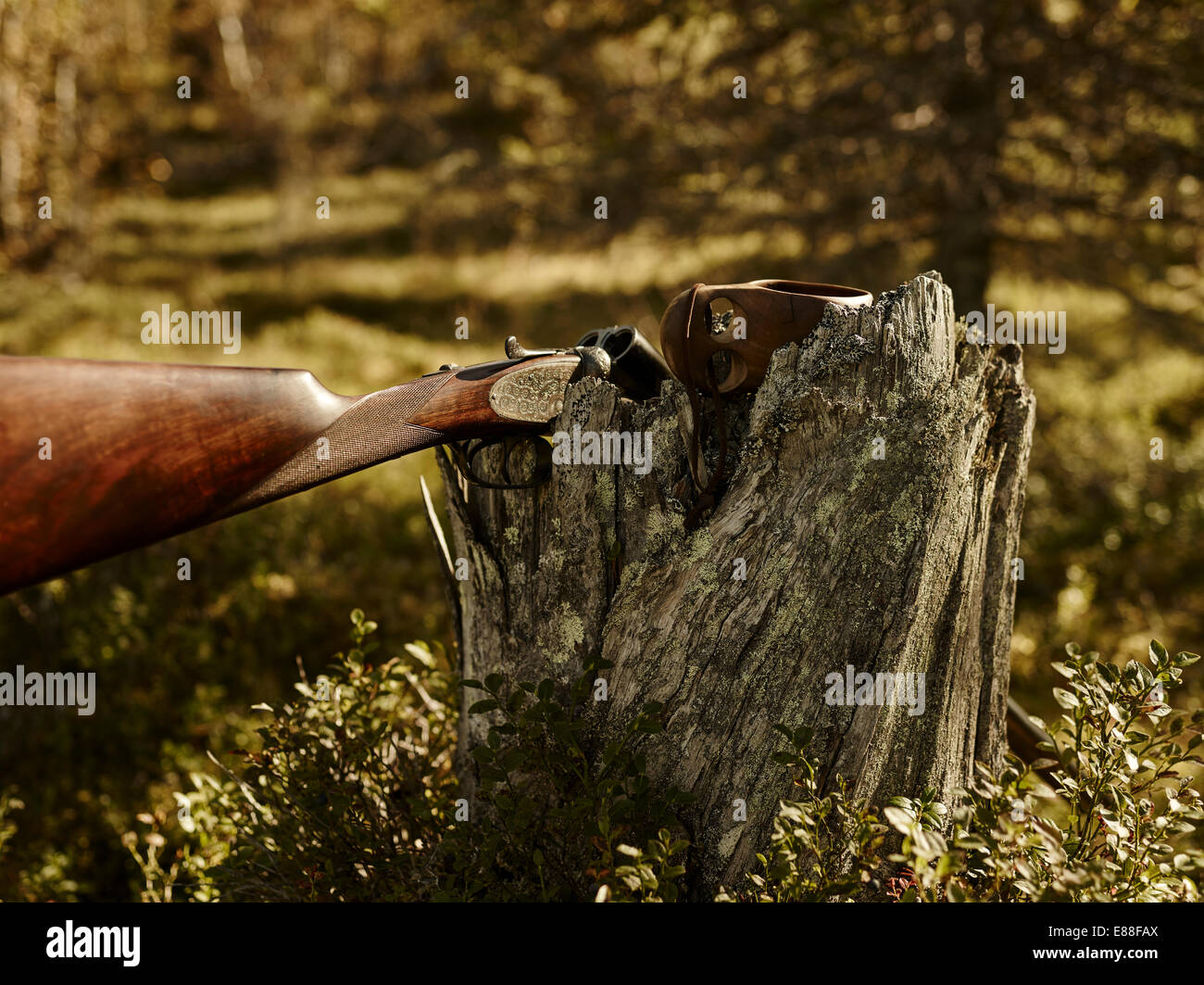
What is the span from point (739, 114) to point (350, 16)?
1813 centimetres

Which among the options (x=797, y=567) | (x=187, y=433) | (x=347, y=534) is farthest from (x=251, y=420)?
(x=347, y=534)

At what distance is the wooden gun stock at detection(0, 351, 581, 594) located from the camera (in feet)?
7.44

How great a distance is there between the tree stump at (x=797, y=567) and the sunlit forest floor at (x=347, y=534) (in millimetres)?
2138

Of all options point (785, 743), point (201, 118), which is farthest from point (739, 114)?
point (201, 118)

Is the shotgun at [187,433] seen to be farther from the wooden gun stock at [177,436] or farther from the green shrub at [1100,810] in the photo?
the green shrub at [1100,810]

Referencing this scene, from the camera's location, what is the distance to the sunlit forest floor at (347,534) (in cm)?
487

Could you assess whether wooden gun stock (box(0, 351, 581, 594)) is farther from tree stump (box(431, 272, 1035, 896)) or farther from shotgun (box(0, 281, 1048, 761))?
tree stump (box(431, 272, 1035, 896))

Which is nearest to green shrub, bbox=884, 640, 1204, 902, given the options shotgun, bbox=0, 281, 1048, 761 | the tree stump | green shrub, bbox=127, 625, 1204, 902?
green shrub, bbox=127, 625, 1204, 902

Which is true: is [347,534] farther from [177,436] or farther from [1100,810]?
[1100,810]

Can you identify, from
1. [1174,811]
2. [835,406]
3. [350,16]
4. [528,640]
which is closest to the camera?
[1174,811]

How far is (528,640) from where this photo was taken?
10.5ft

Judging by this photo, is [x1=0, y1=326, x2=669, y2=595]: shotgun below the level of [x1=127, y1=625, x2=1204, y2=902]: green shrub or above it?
above

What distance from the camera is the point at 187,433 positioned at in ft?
8.09
